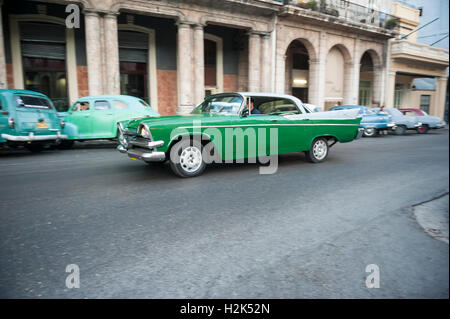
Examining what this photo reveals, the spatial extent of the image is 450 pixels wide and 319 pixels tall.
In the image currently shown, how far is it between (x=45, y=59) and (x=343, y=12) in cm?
1890

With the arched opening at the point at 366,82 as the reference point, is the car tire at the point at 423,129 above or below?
below

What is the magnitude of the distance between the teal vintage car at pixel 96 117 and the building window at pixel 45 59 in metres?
6.48

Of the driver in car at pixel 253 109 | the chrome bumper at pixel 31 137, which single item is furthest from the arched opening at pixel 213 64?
the driver in car at pixel 253 109

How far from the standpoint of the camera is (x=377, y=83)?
89.0 feet

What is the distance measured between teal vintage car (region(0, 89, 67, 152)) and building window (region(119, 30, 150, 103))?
8631mm

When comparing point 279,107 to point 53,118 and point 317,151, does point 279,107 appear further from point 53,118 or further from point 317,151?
point 53,118

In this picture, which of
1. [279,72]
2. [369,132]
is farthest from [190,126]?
[279,72]

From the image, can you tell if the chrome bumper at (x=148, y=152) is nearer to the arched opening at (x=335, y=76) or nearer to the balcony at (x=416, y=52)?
the arched opening at (x=335, y=76)

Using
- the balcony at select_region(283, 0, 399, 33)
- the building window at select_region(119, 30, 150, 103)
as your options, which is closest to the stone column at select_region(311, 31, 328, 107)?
the balcony at select_region(283, 0, 399, 33)

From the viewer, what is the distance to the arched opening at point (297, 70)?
24.0 meters

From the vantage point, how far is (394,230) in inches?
134

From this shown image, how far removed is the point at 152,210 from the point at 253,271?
6.36 ft
